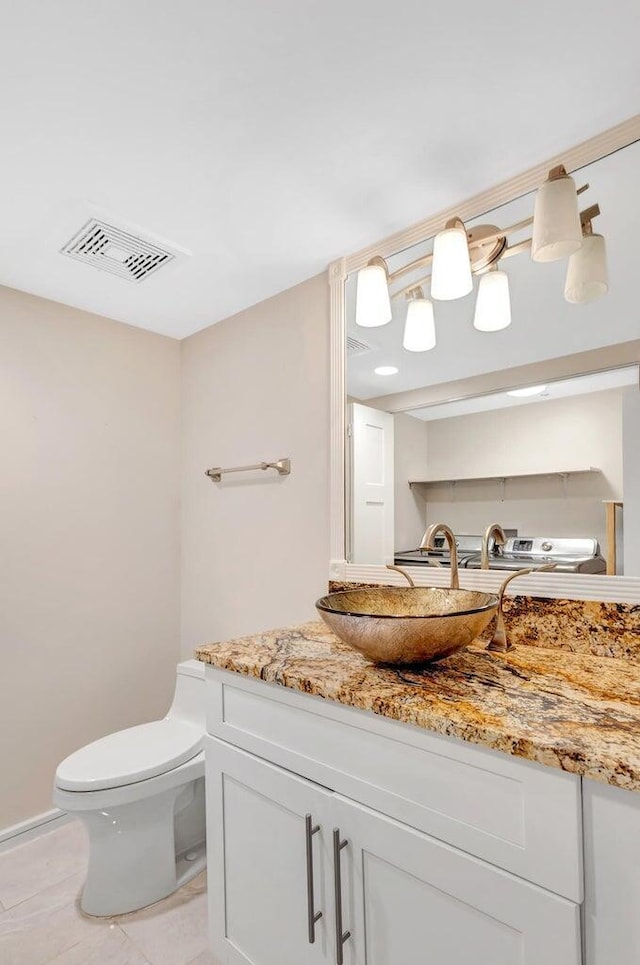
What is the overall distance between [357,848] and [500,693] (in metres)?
0.42

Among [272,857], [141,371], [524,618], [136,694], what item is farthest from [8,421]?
[524,618]

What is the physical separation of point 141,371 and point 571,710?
2.26 metres

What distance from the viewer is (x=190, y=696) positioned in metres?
2.06

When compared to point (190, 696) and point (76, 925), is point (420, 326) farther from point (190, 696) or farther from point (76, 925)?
point (76, 925)

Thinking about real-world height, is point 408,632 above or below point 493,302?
below

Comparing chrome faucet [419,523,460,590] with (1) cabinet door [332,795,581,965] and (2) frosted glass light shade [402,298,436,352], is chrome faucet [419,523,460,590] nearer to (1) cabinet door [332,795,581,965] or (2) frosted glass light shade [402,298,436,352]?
(2) frosted glass light shade [402,298,436,352]

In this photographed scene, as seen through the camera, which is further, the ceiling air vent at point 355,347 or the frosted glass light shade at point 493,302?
the ceiling air vent at point 355,347

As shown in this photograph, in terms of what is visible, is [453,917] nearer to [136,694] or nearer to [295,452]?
[295,452]

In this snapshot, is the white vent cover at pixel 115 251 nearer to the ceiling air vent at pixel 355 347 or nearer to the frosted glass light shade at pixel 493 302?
the ceiling air vent at pixel 355 347

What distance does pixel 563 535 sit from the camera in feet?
4.56

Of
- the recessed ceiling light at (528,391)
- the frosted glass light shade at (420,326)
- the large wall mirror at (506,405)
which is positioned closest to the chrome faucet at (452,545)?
the large wall mirror at (506,405)

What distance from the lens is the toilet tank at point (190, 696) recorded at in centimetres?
202

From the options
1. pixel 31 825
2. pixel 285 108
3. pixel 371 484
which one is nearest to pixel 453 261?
pixel 285 108

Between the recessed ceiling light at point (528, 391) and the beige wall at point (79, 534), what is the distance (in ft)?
5.64
